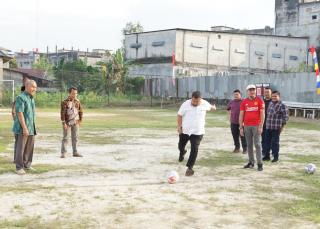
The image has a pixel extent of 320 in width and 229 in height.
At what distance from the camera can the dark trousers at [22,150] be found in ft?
28.5

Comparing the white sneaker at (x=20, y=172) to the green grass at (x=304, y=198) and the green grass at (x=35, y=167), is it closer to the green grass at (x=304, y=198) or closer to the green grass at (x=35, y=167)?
the green grass at (x=35, y=167)

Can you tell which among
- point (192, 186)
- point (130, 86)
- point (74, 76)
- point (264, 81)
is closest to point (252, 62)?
point (130, 86)

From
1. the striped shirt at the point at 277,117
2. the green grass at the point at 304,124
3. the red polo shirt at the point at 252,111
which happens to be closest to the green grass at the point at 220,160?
the striped shirt at the point at 277,117

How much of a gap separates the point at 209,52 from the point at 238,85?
1862cm

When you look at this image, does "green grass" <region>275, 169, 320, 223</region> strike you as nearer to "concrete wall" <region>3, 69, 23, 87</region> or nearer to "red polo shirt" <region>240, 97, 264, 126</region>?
"red polo shirt" <region>240, 97, 264, 126</region>

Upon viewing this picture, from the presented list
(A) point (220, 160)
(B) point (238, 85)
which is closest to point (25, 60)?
(B) point (238, 85)

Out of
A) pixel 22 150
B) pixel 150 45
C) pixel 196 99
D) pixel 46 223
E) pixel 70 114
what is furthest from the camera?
pixel 150 45

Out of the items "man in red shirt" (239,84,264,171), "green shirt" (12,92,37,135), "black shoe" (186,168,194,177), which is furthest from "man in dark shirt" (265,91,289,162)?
"green shirt" (12,92,37,135)

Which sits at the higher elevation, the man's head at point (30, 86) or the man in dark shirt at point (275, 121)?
the man's head at point (30, 86)

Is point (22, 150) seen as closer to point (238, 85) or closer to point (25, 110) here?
point (25, 110)

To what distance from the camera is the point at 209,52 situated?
165 ft

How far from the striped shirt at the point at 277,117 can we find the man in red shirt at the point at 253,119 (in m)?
1.19

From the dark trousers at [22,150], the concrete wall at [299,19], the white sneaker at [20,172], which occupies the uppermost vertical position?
the concrete wall at [299,19]

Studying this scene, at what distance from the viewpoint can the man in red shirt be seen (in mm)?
9469
